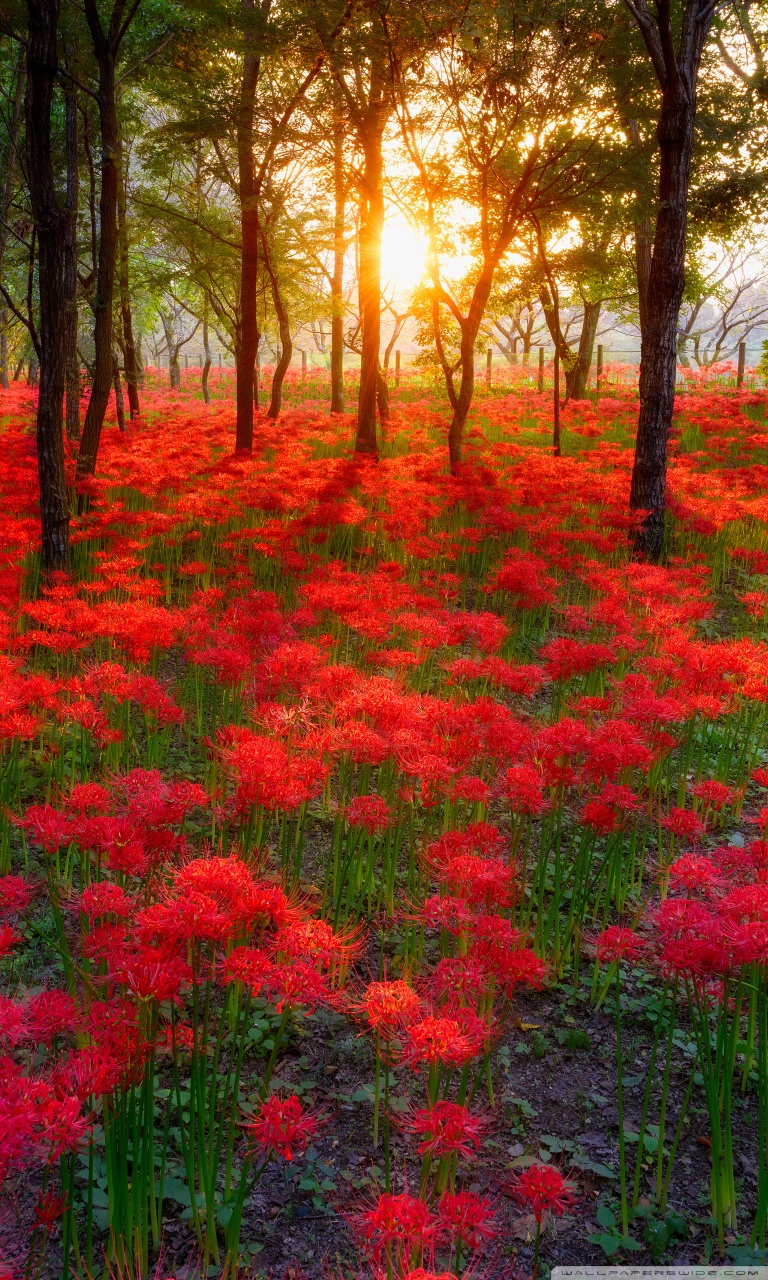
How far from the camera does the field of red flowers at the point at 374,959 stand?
211 cm

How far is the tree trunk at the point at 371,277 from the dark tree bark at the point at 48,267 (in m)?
6.28

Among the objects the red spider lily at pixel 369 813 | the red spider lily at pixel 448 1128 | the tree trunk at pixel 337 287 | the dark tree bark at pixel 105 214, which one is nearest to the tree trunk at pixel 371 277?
the tree trunk at pixel 337 287

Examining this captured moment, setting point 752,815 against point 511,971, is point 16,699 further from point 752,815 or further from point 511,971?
point 752,815

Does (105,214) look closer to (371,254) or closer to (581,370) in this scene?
(371,254)

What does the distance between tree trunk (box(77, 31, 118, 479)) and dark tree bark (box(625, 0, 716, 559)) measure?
5505 millimetres

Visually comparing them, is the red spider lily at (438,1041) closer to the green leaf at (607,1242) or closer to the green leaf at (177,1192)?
the green leaf at (607,1242)

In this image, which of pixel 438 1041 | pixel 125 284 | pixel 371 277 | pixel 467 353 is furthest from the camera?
pixel 125 284

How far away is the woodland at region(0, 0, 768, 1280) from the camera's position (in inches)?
89.0

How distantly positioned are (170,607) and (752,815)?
5.15m

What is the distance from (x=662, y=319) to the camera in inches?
353

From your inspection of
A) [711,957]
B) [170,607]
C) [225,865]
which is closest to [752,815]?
[711,957]

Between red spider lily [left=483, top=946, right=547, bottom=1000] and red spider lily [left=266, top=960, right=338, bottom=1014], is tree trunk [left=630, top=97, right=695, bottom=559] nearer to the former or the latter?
red spider lily [left=483, top=946, right=547, bottom=1000]

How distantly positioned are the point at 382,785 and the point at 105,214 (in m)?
8.33

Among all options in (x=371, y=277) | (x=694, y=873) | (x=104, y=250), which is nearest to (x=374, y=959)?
(x=694, y=873)
